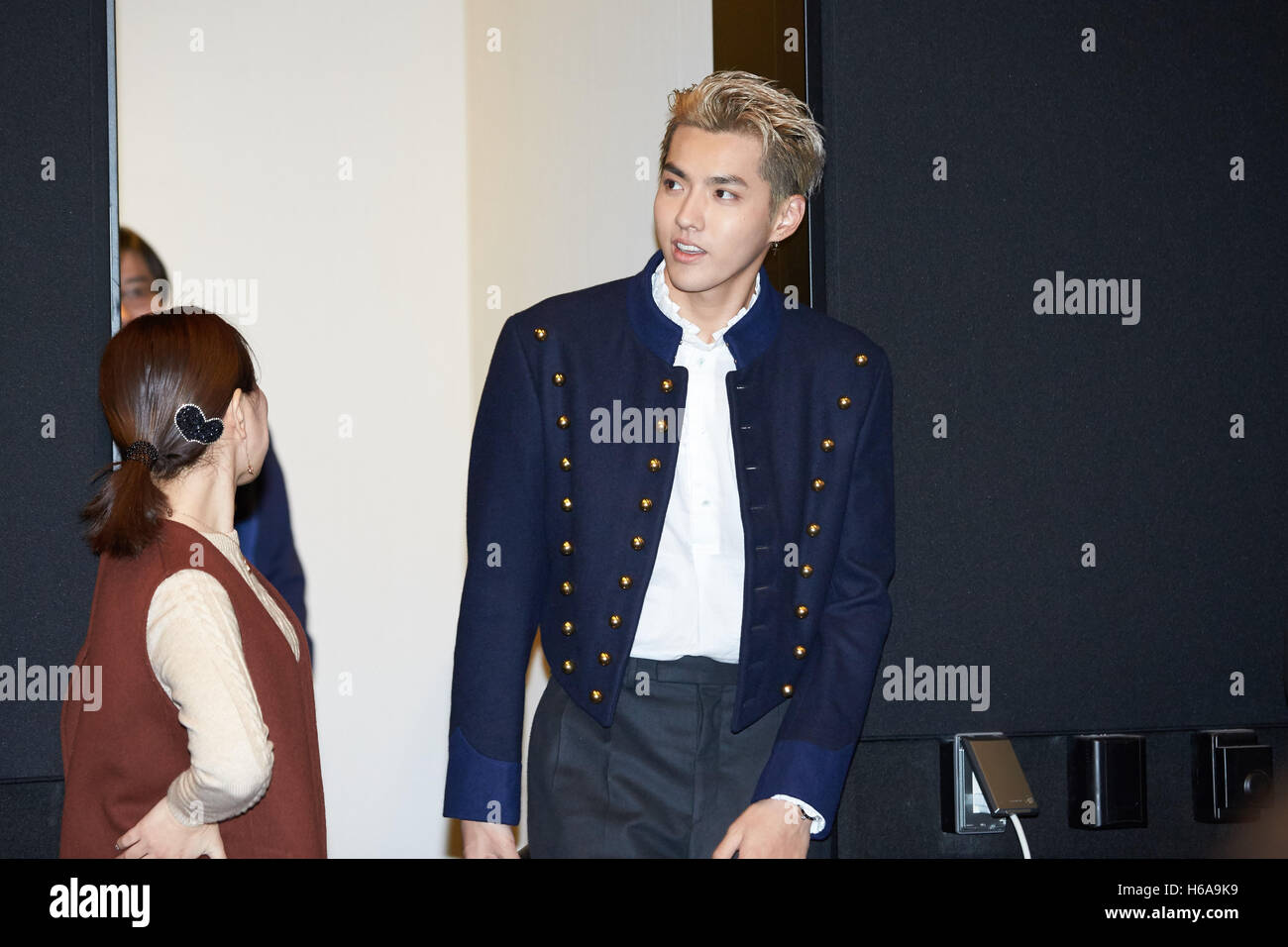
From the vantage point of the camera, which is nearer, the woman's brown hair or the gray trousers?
the woman's brown hair

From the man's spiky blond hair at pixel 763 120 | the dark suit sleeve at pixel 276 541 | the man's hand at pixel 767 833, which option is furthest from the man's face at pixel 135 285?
the man's hand at pixel 767 833

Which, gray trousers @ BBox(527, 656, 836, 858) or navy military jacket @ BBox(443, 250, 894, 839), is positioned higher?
navy military jacket @ BBox(443, 250, 894, 839)

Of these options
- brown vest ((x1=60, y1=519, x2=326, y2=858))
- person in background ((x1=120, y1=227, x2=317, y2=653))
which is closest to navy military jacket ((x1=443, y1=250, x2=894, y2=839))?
brown vest ((x1=60, y1=519, x2=326, y2=858))

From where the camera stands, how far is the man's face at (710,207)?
6.89 feet

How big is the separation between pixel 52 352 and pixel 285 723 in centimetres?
81

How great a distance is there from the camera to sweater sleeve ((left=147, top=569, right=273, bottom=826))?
5.81 feet

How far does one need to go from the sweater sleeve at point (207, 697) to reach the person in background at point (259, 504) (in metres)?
1.12

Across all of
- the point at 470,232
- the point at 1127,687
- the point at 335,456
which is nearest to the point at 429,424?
the point at 335,456

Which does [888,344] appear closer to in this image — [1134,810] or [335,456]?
[1134,810]

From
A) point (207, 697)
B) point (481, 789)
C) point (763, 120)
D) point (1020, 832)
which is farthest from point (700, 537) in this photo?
Result: point (1020, 832)

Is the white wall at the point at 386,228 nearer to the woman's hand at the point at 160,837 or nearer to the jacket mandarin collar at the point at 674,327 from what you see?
the jacket mandarin collar at the point at 674,327

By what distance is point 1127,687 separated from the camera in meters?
2.64

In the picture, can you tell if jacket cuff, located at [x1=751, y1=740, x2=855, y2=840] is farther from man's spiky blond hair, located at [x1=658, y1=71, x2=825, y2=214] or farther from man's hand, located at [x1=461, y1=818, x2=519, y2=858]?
man's spiky blond hair, located at [x1=658, y1=71, x2=825, y2=214]

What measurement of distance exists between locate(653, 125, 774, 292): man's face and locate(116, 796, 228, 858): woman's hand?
1097mm
